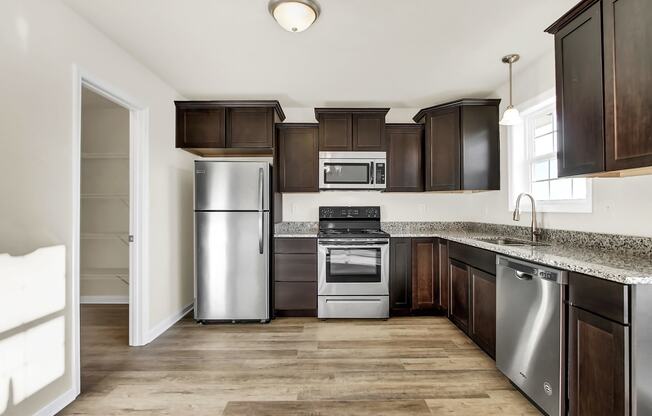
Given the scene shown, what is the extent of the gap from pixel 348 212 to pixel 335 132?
1030 mm

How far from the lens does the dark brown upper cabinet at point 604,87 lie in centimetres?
147

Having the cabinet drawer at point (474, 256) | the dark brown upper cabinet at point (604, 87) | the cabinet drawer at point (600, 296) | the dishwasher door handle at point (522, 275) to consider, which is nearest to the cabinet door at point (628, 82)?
the dark brown upper cabinet at point (604, 87)

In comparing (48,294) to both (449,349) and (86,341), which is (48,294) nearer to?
(86,341)

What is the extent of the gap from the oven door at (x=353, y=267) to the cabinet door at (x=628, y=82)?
2128mm

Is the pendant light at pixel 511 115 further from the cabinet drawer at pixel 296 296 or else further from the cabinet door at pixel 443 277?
the cabinet drawer at pixel 296 296

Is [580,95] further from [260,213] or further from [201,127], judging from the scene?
[201,127]

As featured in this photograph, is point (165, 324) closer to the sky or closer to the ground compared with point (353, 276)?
closer to the ground

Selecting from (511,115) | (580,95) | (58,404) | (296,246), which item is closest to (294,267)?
(296,246)

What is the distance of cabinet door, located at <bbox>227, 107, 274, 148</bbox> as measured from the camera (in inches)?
138

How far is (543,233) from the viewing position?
2.66 metres

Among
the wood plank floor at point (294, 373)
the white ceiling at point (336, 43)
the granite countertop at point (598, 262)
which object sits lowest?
the wood plank floor at point (294, 373)

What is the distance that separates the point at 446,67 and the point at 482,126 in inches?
36.4

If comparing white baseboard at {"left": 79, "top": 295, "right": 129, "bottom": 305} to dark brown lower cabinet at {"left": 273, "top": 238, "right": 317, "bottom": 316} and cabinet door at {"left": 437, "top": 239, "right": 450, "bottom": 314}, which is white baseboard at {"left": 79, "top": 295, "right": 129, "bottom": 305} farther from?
cabinet door at {"left": 437, "top": 239, "right": 450, "bottom": 314}

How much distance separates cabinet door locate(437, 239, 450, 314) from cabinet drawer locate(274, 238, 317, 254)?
1390 millimetres
